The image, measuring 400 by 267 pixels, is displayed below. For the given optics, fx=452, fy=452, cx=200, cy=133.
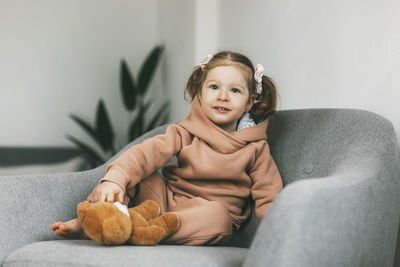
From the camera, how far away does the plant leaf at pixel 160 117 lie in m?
2.77

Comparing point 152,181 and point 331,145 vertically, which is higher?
point 331,145

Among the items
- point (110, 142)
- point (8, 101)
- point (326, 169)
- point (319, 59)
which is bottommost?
point (110, 142)

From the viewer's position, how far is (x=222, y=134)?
4.47 feet

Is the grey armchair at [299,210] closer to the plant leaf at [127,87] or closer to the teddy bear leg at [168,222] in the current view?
the teddy bear leg at [168,222]

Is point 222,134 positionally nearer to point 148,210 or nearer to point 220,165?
point 220,165

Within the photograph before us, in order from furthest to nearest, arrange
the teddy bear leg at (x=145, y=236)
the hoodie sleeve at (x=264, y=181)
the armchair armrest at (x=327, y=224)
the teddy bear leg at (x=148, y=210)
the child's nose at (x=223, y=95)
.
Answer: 1. the child's nose at (x=223, y=95)
2. the hoodie sleeve at (x=264, y=181)
3. the teddy bear leg at (x=148, y=210)
4. the teddy bear leg at (x=145, y=236)
5. the armchair armrest at (x=327, y=224)

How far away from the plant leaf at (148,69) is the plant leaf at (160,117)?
18 cm

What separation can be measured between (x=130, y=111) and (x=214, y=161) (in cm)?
166

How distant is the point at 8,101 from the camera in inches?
106

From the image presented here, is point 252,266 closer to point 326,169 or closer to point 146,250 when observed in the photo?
point 146,250

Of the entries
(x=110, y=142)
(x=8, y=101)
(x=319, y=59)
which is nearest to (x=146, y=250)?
(x=319, y=59)

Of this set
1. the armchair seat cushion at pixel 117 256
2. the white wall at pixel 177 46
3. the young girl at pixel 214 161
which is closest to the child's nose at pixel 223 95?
the young girl at pixel 214 161

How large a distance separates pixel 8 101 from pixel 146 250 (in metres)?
2.10

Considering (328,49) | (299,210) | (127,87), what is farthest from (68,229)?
(127,87)
